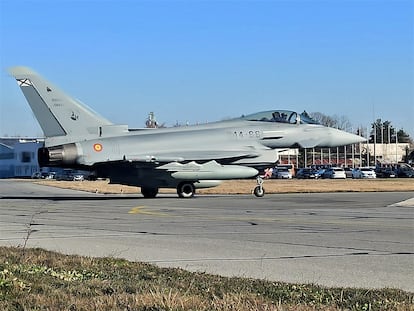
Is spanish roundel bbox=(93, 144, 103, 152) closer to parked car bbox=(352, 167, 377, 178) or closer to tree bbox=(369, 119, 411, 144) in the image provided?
parked car bbox=(352, 167, 377, 178)

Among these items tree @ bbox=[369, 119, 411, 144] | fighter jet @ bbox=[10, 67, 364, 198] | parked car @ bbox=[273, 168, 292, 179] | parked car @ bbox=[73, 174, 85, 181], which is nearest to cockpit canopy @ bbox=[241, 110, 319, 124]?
fighter jet @ bbox=[10, 67, 364, 198]

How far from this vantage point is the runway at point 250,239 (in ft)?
31.4

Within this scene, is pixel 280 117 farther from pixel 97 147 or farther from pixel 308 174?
pixel 308 174

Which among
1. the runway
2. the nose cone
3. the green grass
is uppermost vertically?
the nose cone

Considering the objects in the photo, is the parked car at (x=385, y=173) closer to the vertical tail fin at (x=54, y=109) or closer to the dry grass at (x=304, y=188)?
the dry grass at (x=304, y=188)

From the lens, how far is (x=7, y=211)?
74.2 ft

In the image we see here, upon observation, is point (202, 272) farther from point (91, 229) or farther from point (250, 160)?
point (250, 160)

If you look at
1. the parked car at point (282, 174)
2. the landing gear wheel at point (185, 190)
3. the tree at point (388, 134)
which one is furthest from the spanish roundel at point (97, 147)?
the tree at point (388, 134)

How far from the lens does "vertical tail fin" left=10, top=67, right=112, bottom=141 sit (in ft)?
98.0

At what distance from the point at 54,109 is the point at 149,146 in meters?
4.36

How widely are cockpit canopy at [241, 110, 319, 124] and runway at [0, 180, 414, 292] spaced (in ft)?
33.9

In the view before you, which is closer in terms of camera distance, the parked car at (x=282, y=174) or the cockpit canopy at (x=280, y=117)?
the cockpit canopy at (x=280, y=117)

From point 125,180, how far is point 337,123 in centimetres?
11182

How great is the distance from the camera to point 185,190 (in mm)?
30828
